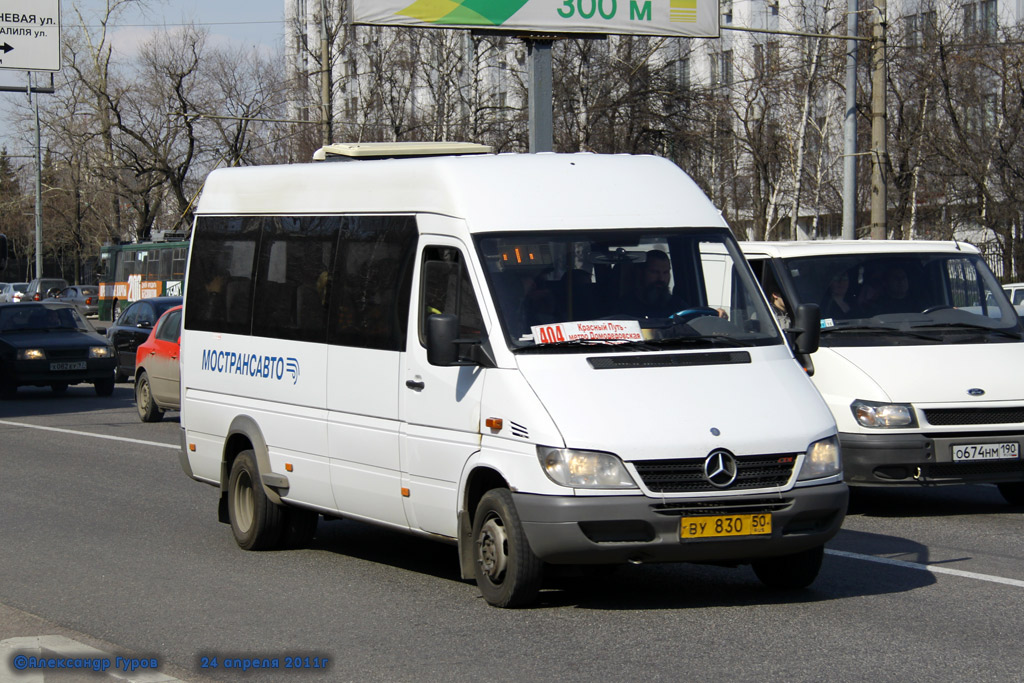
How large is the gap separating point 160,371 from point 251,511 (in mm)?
10551

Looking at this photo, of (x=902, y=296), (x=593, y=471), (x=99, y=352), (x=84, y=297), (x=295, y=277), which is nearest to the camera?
(x=593, y=471)

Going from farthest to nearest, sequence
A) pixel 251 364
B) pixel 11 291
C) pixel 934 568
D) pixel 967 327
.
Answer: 1. pixel 11 291
2. pixel 967 327
3. pixel 251 364
4. pixel 934 568

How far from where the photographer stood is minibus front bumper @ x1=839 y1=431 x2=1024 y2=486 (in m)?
10.3

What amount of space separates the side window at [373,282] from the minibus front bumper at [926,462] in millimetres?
3854

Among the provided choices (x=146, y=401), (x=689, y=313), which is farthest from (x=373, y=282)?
(x=146, y=401)

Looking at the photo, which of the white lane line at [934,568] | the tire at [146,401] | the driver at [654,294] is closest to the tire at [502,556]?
the driver at [654,294]

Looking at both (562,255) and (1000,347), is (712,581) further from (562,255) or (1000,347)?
(1000,347)

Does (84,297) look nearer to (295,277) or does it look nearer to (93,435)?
(93,435)

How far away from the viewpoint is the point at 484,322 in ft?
25.0

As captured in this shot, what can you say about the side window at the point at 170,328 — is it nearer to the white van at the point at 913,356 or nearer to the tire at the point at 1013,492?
the white van at the point at 913,356

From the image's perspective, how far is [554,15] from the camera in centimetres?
2286

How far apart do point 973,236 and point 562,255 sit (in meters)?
39.9

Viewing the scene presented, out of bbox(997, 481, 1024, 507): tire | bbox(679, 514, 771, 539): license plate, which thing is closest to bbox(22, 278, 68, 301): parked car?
bbox(997, 481, 1024, 507): tire

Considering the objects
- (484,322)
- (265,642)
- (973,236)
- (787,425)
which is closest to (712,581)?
(787,425)
